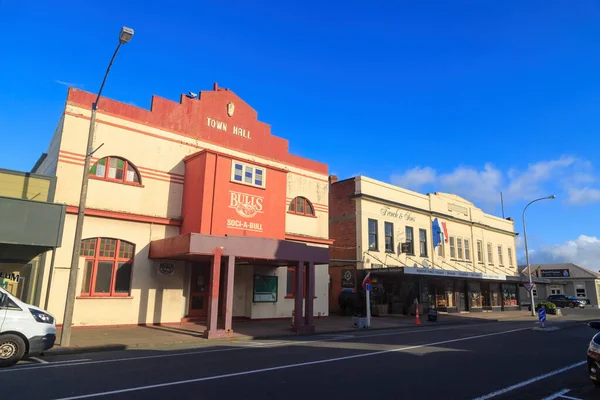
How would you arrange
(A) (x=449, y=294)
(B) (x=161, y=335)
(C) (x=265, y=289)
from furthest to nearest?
(A) (x=449, y=294) < (C) (x=265, y=289) < (B) (x=161, y=335)

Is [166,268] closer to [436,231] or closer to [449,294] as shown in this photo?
[436,231]

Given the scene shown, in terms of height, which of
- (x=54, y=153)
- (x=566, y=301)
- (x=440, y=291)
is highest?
(x=54, y=153)

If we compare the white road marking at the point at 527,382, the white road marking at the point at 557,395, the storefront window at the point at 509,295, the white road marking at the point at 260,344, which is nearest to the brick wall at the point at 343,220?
the white road marking at the point at 260,344

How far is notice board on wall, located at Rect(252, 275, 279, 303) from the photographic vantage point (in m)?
21.3

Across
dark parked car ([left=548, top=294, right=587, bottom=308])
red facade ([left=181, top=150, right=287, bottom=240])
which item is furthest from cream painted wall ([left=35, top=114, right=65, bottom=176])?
dark parked car ([left=548, top=294, right=587, bottom=308])

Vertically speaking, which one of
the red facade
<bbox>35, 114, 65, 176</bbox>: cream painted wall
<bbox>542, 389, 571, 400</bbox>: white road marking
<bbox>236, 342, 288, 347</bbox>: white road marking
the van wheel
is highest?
<bbox>35, 114, 65, 176</bbox>: cream painted wall

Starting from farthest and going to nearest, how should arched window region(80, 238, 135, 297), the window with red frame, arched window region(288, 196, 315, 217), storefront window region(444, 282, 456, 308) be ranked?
storefront window region(444, 282, 456, 308)
arched window region(288, 196, 315, 217)
the window with red frame
arched window region(80, 238, 135, 297)

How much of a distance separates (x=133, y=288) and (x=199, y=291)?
327 centimetres

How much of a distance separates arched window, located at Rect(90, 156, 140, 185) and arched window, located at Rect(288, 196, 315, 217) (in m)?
8.91

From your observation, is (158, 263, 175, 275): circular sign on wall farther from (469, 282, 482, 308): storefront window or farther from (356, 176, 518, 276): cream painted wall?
(469, 282, 482, 308): storefront window

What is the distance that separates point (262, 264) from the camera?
21438 millimetres

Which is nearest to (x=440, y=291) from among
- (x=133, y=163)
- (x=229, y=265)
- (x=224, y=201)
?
(x=224, y=201)

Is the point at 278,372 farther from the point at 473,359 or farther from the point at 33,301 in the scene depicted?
the point at 33,301

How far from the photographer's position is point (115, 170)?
58.6ft
